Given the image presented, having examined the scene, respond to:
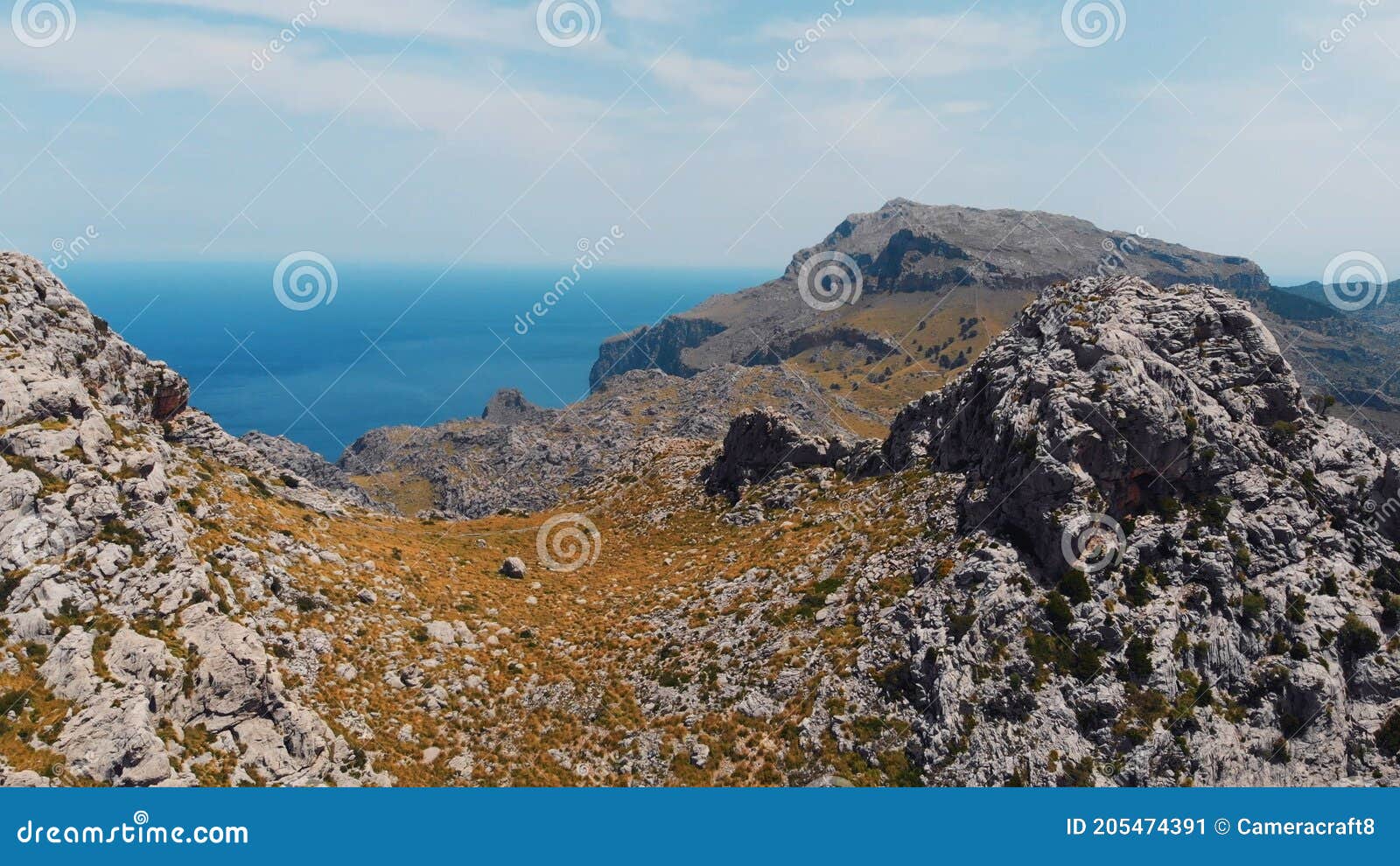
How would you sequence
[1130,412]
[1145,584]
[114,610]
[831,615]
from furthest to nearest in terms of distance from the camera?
1. [831,615]
2. [1130,412]
3. [1145,584]
4. [114,610]

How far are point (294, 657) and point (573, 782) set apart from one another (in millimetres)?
17236

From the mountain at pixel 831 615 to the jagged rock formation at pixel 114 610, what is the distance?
0.44 ft

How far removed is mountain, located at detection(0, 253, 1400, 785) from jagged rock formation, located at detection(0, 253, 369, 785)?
5.3 inches

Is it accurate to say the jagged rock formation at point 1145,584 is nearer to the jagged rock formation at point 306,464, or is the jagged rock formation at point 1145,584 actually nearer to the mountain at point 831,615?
the mountain at point 831,615

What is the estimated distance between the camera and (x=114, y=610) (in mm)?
32344

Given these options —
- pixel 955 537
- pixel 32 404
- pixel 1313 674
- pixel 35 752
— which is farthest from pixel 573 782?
pixel 1313 674

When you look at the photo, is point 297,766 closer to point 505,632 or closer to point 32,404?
point 505,632

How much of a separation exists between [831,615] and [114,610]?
38.1 m

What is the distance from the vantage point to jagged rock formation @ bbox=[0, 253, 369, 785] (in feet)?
90.1

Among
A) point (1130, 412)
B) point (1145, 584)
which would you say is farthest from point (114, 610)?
point (1130, 412)

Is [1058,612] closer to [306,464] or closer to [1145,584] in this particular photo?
[1145,584]

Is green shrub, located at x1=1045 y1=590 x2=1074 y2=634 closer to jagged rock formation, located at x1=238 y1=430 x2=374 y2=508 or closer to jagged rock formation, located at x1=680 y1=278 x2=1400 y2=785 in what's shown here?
jagged rock formation, located at x1=680 y1=278 x2=1400 y2=785

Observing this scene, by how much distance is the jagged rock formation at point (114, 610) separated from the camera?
27.5 metres

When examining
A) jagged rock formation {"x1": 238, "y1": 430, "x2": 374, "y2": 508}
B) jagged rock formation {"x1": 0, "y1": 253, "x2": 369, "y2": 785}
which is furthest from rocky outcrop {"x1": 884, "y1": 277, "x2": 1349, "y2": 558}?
jagged rock formation {"x1": 238, "y1": 430, "x2": 374, "y2": 508}
